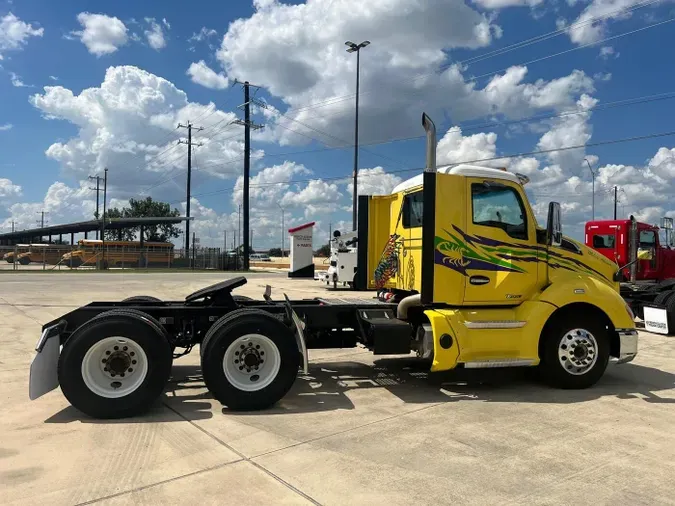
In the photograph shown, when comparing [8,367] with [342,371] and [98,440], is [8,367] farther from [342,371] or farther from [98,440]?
[342,371]

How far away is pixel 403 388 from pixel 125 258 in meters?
51.7

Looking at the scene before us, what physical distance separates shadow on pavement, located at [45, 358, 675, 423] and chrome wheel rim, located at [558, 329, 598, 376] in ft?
0.99

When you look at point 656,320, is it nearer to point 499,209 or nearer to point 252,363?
point 499,209

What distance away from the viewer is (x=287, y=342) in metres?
5.68

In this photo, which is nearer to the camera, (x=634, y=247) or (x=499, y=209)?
(x=499, y=209)

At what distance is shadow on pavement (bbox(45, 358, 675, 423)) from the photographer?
5680 mm

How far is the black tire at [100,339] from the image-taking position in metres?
5.24

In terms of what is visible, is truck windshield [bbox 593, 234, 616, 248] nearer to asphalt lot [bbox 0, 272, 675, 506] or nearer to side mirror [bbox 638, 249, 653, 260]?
side mirror [bbox 638, 249, 653, 260]

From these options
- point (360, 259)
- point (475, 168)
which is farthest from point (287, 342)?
point (475, 168)

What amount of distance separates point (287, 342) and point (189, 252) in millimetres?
48825

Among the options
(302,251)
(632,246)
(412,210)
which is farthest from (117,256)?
(412,210)

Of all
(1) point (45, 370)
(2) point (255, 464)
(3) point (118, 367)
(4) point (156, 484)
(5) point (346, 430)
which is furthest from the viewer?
(3) point (118, 367)

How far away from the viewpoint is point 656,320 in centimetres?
1138

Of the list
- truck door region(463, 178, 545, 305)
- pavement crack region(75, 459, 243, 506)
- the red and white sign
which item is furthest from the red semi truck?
the red and white sign
